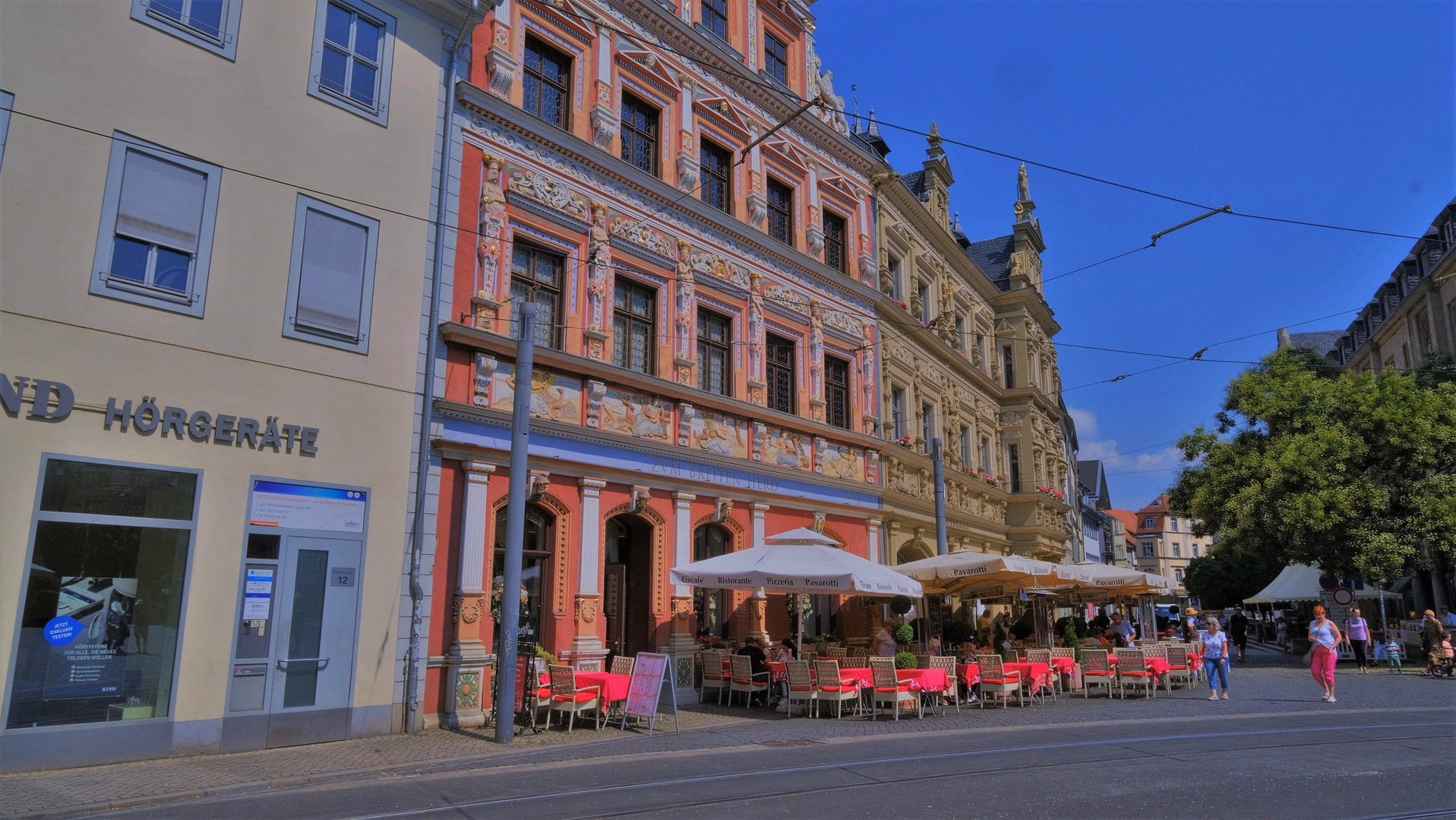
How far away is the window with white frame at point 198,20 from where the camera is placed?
11.3m

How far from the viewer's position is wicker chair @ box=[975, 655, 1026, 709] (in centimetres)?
1614

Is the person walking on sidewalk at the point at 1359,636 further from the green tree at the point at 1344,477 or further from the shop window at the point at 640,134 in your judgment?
the shop window at the point at 640,134

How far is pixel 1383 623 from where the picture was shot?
2981cm

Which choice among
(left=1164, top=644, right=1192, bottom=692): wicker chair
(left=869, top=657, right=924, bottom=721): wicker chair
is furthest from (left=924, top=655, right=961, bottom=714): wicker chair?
(left=1164, top=644, right=1192, bottom=692): wicker chair

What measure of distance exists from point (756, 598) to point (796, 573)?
17.0 feet

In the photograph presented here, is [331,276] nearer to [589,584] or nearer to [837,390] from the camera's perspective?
[589,584]

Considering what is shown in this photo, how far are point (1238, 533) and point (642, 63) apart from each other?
21.9m

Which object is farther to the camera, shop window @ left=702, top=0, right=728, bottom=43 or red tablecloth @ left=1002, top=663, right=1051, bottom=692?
shop window @ left=702, top=0, right=728, bottom=43

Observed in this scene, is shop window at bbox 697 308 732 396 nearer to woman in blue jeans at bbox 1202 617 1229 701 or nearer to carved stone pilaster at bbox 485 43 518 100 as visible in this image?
carved stone pilaster at bbox 485 43 518 100

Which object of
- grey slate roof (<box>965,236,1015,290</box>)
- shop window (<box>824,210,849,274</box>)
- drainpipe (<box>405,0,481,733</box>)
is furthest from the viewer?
grey slate roof (<box>965,236,1015,290</box>)

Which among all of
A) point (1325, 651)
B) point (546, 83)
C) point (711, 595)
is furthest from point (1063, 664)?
point (546, 83)

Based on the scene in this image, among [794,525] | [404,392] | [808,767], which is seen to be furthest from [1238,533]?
[404,392]

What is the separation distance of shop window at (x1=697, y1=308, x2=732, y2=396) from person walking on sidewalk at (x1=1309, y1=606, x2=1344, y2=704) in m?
11.4

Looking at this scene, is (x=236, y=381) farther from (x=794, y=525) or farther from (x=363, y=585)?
(x=794, y=525)
